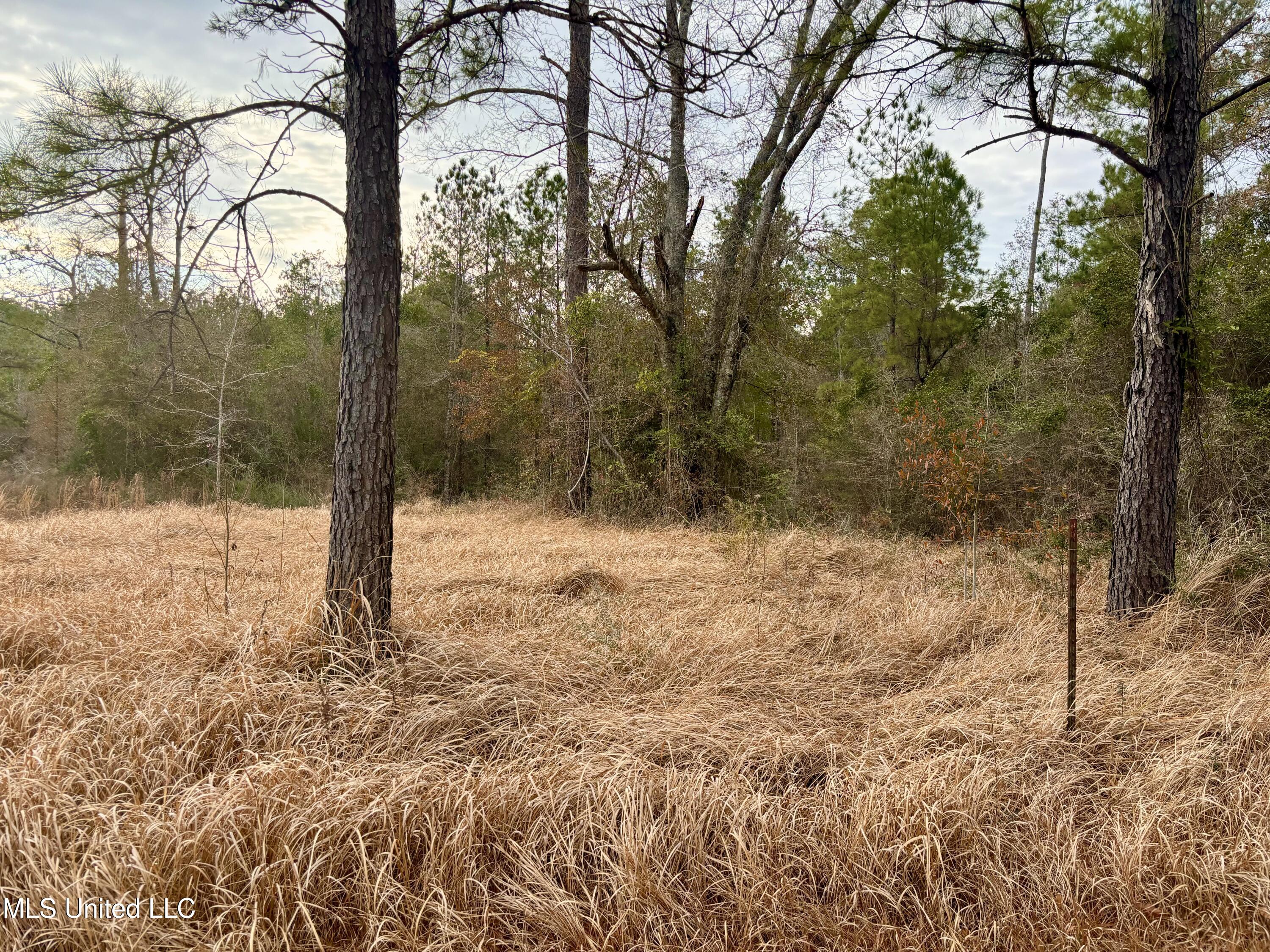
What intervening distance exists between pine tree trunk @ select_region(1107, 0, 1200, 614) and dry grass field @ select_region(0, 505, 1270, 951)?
1.21 ft

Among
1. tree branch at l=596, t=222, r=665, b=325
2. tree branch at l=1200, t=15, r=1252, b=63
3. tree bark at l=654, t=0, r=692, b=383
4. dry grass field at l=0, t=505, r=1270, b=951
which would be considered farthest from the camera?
tree bark at l=654, t=0, r=692, b=383

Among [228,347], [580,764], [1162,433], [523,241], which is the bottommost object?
[580,764]

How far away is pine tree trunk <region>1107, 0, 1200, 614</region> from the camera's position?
414 cm

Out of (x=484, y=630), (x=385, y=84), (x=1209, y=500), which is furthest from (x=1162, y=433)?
(x=385, y=84)

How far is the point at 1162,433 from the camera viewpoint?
13.7 ft

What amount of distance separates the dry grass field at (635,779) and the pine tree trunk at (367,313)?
348mm

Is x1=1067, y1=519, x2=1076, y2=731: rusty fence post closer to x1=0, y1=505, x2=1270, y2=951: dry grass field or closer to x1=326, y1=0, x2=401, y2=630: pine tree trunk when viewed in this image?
x1=0, y1=505, x2=1270, y2=951: dry grass field

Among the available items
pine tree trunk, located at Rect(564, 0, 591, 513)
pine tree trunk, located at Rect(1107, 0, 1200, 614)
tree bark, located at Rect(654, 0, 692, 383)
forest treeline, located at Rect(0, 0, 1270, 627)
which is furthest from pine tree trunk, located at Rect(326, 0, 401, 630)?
tree bark, located at Rect(654, 0, 692, 383)

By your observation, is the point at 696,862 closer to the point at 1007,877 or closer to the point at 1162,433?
the point at 1007,877

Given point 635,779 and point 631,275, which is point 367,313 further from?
point 631,275

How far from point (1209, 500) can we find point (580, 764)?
685 centimetres

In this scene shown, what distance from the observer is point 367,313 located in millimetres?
3197

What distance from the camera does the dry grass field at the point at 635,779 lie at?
185 centimetres

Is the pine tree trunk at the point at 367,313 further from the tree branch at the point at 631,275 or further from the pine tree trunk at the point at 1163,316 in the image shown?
the tree branch at the point at 631,275
